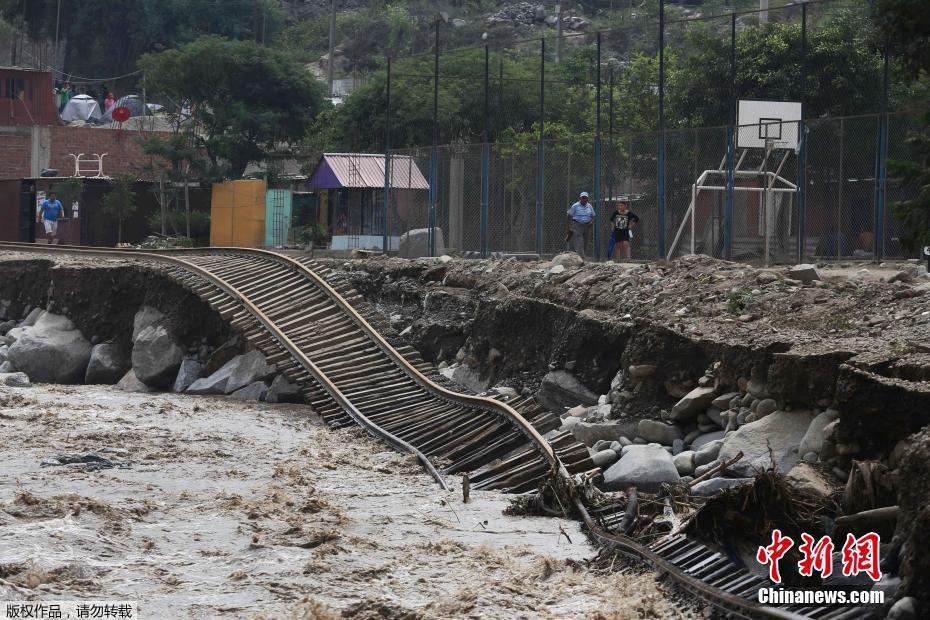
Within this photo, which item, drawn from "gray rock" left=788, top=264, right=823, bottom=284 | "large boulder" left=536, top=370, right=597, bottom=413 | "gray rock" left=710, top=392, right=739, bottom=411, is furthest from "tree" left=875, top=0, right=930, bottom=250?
"large boulder" left=536, top=370, right=597, bottom=413

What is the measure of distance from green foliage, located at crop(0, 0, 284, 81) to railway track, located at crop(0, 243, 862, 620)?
50.1 meters

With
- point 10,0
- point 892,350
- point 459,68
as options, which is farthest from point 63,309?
point 10,0

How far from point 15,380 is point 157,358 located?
2.70m

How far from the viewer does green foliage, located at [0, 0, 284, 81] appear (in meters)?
76.6

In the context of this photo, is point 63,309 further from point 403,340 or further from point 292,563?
point 292,563

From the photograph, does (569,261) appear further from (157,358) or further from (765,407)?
(765,407)

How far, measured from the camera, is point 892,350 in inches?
479

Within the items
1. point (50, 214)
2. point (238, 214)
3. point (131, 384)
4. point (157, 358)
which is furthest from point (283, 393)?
point (50, 214)

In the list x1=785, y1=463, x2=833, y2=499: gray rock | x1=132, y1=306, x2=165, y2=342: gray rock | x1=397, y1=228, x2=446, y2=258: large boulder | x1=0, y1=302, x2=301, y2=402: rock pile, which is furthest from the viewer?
x1=397, y1=228, x2=446, y2=258: large boulder

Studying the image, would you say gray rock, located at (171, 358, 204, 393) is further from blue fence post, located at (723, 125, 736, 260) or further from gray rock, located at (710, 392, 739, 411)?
gray rock, located at (710, 392, 739, 411)

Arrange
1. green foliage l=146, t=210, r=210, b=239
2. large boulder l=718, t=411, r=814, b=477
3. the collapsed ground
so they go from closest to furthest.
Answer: the collapsed ground
large boulder l=718, t=411, r=814, b=477
green foliage l=146, t=210, r=210, b=239

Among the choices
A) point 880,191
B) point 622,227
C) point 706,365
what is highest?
point 880,191

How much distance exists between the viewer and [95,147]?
57500mm

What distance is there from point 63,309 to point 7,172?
30142 millimetres
